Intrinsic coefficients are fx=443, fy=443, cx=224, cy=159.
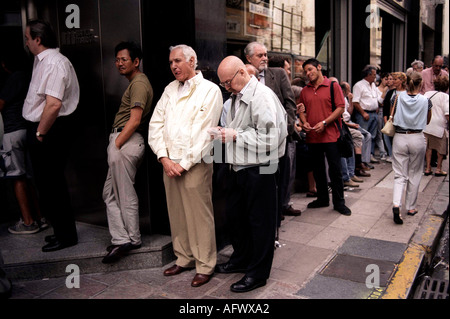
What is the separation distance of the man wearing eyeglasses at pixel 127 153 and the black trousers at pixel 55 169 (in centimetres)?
45

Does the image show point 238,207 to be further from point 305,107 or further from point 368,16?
point 368,16

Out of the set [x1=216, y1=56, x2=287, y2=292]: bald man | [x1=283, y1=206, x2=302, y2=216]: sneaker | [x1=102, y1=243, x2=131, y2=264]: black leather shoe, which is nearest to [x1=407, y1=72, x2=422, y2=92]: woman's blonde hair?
[x1=283, y1=206, x2=302, y2=216]: sneaker

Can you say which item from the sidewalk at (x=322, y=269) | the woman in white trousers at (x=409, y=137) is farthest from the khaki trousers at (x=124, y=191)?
→ the woman in white trousers at (x=409, y=137)

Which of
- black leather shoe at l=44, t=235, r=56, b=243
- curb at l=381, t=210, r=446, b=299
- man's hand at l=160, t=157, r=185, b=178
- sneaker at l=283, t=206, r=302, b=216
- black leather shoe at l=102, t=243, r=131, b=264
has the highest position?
man's hand at l=160, t=157, r=185, b=178

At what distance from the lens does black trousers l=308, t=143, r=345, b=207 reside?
5863 mm

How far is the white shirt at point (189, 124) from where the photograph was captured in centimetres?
374

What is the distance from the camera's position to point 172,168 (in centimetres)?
375

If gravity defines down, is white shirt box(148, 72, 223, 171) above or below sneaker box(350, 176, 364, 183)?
above

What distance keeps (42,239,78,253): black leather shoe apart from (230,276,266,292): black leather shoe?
168 centimetres

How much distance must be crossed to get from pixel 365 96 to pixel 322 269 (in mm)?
5591

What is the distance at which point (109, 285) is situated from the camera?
12.6 ft

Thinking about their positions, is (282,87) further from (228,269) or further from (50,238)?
(50,238)

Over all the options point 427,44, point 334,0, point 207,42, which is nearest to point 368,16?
point 334,0

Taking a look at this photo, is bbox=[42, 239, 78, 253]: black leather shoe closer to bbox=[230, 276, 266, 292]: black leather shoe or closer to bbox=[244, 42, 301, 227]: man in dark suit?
bbox=[230, 276, 266, 292]: black leather shoe
